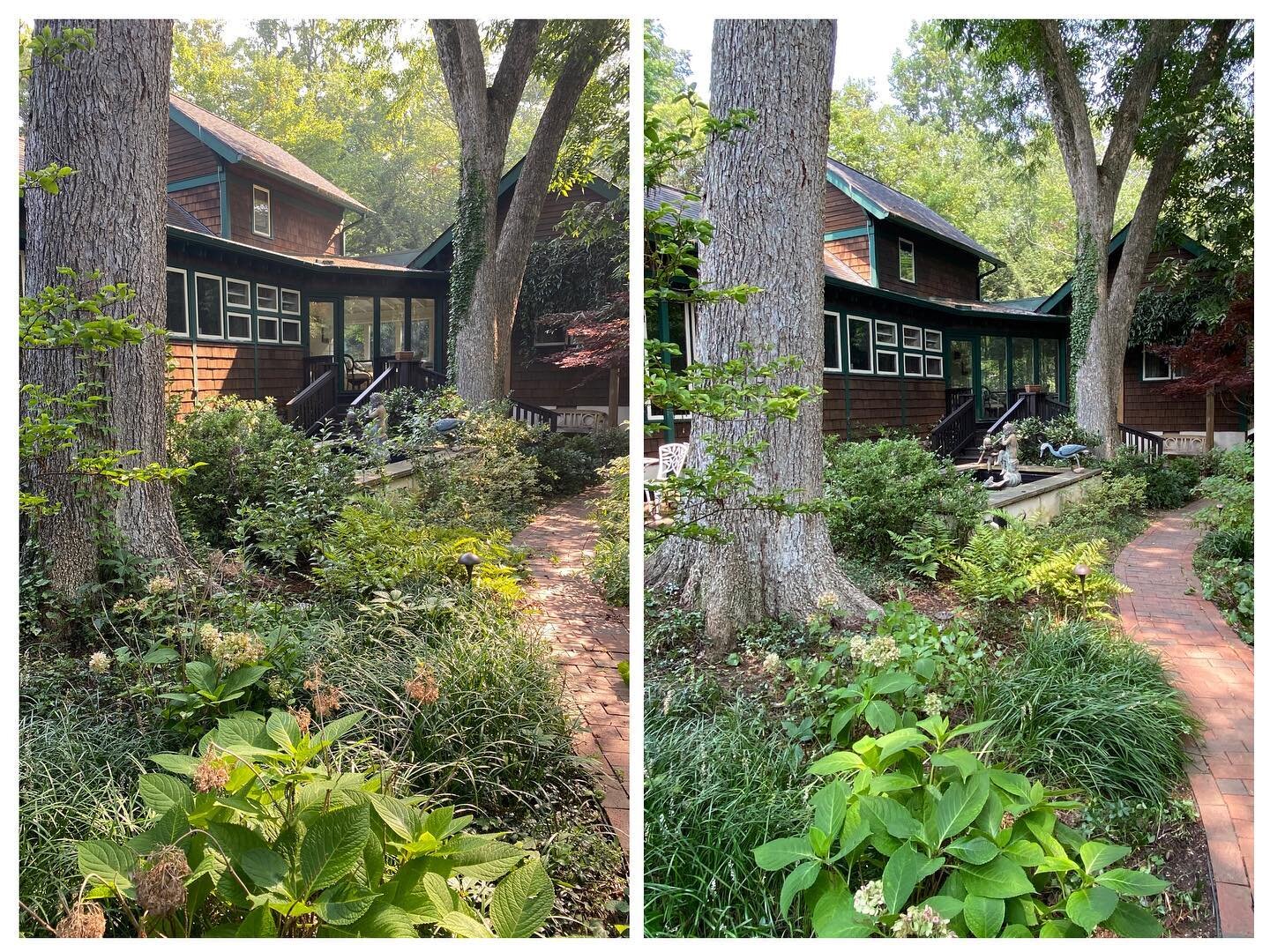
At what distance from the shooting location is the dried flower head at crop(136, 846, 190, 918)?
4.12 ft

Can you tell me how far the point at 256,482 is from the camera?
2916 mm

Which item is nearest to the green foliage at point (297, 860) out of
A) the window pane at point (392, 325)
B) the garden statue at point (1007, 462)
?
the window pane at point (392, 325)

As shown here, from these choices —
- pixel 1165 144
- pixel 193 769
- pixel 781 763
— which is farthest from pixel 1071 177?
pixel 193 769

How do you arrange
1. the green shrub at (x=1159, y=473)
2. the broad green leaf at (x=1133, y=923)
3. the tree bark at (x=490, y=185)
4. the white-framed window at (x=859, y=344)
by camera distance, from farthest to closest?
the white-framed window at (x=859, y=344) < the green shrub at (x=1159, y=473) < the tree bark at (x=490, y=185) < the broad green leaf at (x=1133, y=923)

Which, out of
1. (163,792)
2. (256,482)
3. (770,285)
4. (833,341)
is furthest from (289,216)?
(833,341)

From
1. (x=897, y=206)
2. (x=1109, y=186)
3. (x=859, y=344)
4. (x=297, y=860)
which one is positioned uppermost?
(x=1109, y=186)

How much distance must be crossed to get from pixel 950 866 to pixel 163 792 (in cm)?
161

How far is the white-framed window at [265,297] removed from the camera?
2.69m

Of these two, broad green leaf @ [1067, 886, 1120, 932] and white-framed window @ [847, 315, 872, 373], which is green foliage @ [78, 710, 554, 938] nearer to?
broad green leaf @ [1067, 886, 1120, 932]

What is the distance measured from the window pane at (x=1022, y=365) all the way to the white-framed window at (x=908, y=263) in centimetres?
65

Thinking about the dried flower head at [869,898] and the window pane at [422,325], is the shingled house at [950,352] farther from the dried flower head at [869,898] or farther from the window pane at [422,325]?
the dried flower head at [869,898]

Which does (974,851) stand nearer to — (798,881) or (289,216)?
(798,881)

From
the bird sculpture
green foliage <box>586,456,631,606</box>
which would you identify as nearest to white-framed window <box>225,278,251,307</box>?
green foliage <box>586,456,631,606</box>

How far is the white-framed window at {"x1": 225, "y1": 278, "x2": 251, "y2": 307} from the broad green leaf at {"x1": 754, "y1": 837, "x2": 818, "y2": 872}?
7.58 ft
